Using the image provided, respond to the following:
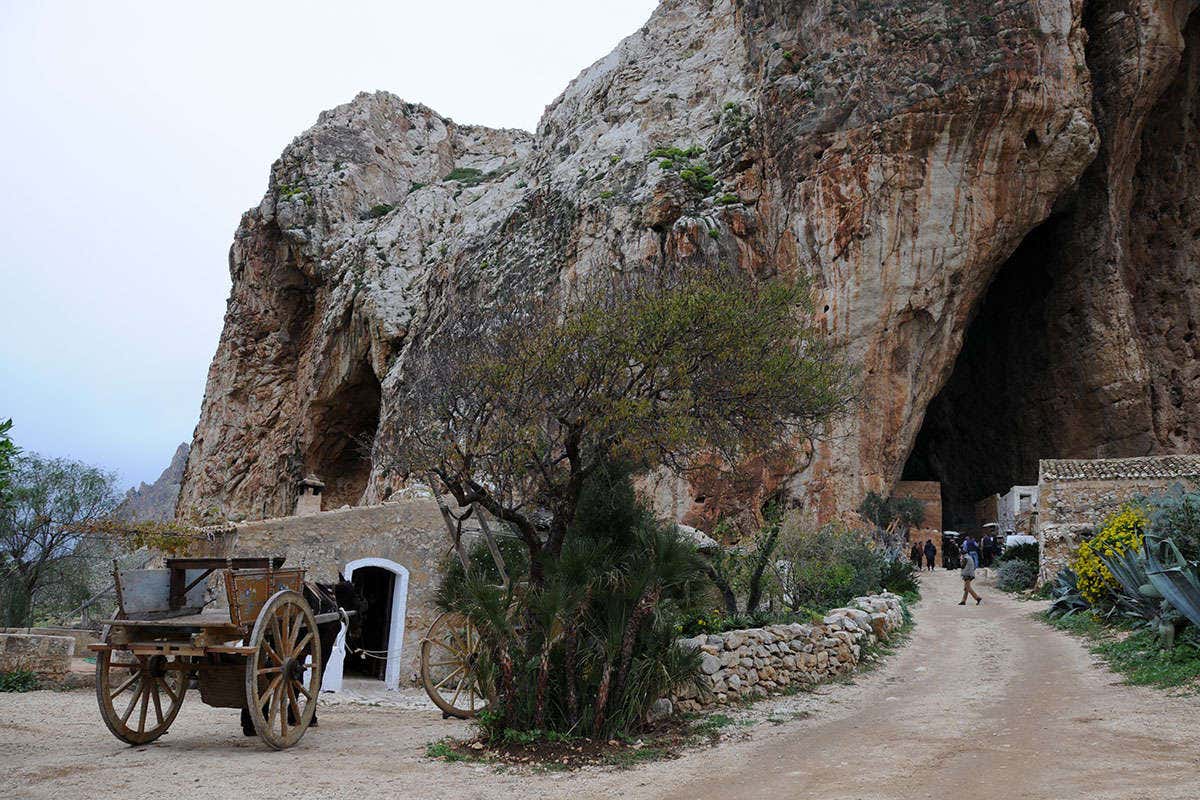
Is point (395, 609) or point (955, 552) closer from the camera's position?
point (395, 609)

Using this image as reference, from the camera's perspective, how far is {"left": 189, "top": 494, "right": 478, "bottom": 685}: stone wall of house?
15188 mm

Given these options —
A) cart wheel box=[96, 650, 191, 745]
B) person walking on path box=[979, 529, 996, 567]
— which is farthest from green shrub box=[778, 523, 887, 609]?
person walking on path box=[979, 529, 996, 567]

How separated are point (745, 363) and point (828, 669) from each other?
5020mm

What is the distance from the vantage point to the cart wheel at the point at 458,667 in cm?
935

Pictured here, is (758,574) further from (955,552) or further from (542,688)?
(955,552)

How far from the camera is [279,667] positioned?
860cm

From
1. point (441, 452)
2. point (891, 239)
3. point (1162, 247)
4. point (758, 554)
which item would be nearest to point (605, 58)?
point (891, 239)

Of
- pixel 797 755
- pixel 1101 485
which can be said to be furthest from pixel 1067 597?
pixel 797 755

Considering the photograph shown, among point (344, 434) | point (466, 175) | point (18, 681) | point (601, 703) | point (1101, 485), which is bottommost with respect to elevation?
point (18, 681)

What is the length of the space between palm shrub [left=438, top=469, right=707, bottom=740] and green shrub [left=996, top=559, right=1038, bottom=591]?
59.0 ft

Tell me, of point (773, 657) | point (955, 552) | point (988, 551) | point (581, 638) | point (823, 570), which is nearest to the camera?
point (581, 638)

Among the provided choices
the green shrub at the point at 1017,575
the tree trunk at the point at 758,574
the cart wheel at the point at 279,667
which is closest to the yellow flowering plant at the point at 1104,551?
the tree trunk at the point at 758,574

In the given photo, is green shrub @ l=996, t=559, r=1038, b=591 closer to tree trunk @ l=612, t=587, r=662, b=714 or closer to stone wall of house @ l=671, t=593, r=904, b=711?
stone wall of house @ l=671, t=593, r=904, b=711

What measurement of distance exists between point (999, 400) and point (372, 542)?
3340 centimetres
